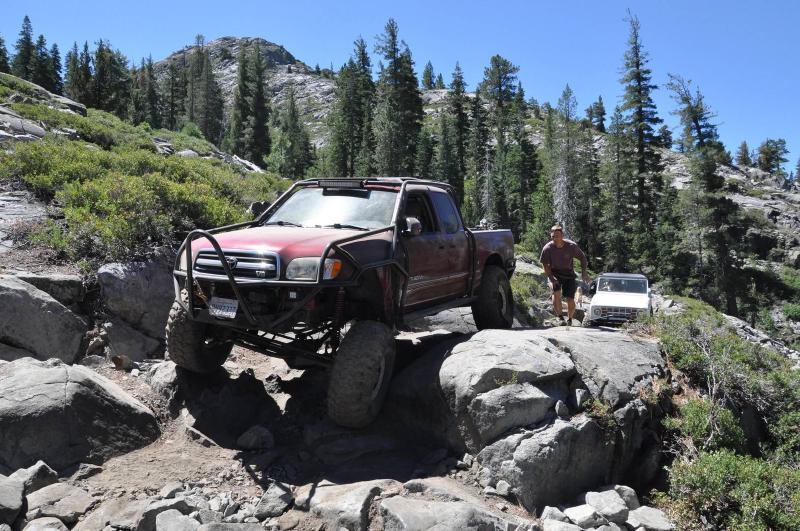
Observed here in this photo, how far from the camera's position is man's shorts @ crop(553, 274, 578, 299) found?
10586mm

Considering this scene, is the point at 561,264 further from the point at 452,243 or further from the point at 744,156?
the point at 744,156

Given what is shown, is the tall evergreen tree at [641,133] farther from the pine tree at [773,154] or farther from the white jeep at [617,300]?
the pine tree at [773,154]

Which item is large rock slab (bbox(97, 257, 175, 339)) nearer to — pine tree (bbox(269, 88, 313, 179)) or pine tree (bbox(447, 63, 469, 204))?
pine tree (bbox(269, 88, 313, 179))

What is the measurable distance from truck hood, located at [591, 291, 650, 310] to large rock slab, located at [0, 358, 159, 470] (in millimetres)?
14493

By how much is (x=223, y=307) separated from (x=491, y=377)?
2.65 m

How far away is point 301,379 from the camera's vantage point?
705 cm

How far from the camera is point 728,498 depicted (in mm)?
5777

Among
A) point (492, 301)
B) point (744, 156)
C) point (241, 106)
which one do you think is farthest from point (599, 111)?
point (492, 301)

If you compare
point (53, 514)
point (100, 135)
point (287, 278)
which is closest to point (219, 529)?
point (53, 514)

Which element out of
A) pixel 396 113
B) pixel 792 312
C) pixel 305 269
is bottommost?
pixel 792 312

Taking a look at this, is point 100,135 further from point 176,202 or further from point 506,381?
point 506,381

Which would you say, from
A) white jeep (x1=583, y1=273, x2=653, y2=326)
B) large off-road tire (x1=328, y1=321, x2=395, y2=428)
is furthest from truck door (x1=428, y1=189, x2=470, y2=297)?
white jeep (x1=583, y1=273, x2=653, y2=326)

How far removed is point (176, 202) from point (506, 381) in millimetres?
6960

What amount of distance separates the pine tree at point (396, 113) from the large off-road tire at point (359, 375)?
43.1m
